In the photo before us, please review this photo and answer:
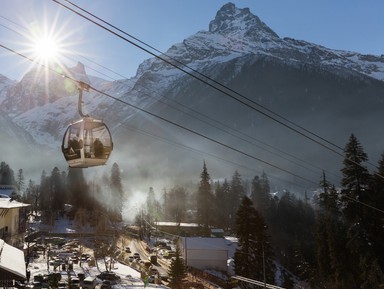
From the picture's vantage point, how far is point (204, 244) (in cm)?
6256

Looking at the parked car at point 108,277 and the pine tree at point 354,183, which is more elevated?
the pine tree at point 354,183

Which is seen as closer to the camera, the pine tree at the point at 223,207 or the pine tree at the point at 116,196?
the pine tree at the point at 223,207

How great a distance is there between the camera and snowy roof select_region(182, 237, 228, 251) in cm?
6169

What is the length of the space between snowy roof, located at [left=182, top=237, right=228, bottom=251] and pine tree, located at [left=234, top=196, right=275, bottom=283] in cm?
1846

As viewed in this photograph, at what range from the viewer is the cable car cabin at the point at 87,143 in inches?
500

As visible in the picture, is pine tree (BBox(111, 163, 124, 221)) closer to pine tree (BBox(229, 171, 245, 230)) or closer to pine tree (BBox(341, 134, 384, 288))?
pine tree (BBox(229, 171, 245, 230))

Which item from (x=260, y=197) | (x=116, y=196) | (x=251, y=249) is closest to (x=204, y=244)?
(x=251, y=249)

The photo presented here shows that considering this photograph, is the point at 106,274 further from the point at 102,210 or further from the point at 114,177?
the point at 114,177

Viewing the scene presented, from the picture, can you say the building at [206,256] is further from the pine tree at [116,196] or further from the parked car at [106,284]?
the pine tree at [116,196]

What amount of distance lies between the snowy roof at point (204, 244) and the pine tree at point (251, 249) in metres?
18.5

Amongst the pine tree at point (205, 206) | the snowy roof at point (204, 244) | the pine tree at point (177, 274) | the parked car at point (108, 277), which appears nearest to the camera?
the pine tree at point (177, 274)

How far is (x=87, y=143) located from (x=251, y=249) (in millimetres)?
34348

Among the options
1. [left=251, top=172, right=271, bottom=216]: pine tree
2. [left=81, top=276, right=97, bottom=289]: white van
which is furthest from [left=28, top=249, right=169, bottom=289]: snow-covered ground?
[left=251, top=172, right=271, bottom=216]: pine tree

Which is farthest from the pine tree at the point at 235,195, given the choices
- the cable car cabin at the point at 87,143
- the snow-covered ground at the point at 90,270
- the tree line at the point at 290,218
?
the cable car cabin at the point at 87,143
